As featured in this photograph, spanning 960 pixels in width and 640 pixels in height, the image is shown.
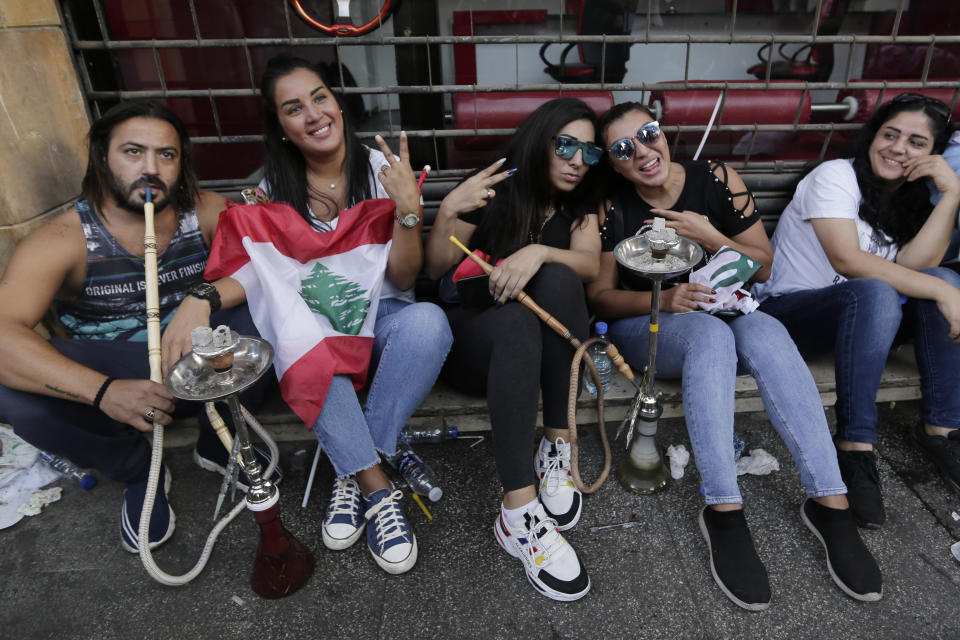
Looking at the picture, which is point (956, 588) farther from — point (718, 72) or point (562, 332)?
point (718, 72)

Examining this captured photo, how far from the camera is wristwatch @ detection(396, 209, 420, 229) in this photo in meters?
2.25

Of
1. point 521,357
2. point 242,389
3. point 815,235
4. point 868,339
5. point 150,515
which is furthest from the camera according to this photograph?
point 815,235

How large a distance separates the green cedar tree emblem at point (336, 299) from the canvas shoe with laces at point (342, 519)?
659mm

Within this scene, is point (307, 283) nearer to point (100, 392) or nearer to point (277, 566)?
point (100, 392)

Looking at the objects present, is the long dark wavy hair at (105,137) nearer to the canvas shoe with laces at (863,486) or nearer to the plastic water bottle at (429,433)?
the plastic water bottle at (429,433)

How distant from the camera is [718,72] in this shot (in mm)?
4465

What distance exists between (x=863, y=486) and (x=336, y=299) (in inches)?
86.7

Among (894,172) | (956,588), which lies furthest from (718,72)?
(956,588)

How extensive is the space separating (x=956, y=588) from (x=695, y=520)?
87cm

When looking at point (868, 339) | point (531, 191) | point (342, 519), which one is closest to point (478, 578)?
point (342, 519)

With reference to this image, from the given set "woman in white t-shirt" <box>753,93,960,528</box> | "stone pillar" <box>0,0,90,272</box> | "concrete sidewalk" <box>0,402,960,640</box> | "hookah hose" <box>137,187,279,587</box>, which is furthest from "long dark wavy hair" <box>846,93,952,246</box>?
"stone pillar" <box>0,0,90,272</box>

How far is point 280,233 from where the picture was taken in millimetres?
2316

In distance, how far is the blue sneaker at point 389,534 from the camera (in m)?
2.15

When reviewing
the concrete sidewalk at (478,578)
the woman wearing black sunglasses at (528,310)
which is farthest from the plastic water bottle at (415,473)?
the woman wearing black sunglasses at (528,310)
